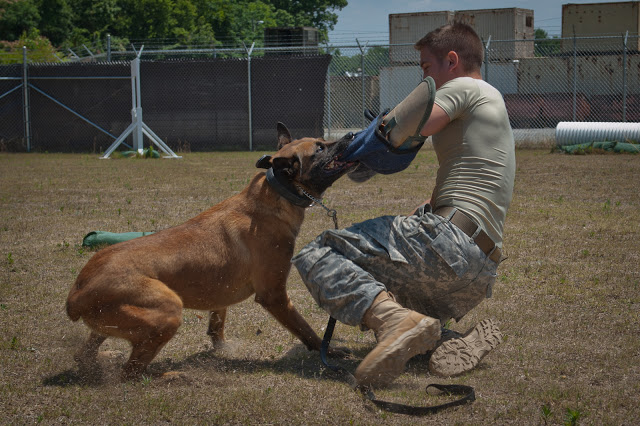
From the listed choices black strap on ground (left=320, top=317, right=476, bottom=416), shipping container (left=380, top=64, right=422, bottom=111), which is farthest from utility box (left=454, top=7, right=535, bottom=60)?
black strap on ground (left=320, top=317, right=476, bottom=416)

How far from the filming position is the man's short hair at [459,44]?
12.5 ft

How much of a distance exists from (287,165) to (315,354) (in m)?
1.24

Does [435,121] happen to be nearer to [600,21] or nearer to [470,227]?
[470,227]

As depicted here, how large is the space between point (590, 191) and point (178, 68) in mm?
14079

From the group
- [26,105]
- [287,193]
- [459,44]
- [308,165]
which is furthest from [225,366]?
[26,105]

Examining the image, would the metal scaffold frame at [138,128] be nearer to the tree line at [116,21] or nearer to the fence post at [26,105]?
the fence post at [26,105]

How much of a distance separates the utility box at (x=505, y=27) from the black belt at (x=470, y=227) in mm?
19462

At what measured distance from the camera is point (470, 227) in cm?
360

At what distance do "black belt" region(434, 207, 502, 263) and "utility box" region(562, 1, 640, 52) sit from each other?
19.6m

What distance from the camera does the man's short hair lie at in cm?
380

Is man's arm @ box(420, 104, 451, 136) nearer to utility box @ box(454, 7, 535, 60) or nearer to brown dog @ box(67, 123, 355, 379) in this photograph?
brown dog @ box(67, 123, 355, 379)

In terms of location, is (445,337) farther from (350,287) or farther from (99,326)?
(99,326)

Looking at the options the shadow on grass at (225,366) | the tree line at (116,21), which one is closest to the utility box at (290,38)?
the tree line at (116,21)

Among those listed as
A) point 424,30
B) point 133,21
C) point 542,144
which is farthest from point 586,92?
point 133,21
